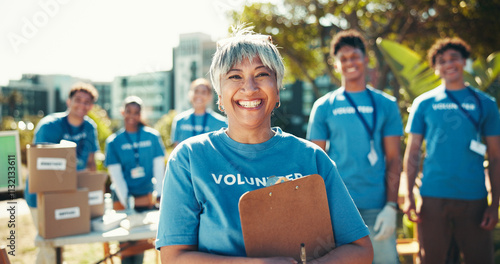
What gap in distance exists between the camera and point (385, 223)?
2615 mm

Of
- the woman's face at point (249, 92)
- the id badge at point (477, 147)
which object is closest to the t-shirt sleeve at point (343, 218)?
the woman's face at point (249, 92)

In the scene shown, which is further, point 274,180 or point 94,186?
point 94,186

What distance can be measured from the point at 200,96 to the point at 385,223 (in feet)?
11.2

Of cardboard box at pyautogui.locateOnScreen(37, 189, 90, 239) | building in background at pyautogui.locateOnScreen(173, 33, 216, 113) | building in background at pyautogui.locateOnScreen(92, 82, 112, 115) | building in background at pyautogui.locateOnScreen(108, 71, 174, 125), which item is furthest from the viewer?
building in background at pyautogui.locateOnScreen(92, 82, 112, 115)

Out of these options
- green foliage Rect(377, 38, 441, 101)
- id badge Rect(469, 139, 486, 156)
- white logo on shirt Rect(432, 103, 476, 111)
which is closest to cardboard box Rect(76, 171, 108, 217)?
white logo on shirt Rect(432, 103, 476, 111)

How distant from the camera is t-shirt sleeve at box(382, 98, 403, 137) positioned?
2.79 meters

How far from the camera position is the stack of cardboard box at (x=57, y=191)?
2852 mm

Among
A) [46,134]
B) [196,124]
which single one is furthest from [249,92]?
[196,124]

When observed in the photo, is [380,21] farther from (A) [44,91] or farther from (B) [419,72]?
(A) [44,91]

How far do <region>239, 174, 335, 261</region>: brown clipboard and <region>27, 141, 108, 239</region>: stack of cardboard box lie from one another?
2.28 meters

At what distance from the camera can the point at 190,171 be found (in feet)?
4.25

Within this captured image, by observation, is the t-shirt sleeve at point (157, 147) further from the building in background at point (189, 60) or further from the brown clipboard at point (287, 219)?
the building in background at point (189, 60)

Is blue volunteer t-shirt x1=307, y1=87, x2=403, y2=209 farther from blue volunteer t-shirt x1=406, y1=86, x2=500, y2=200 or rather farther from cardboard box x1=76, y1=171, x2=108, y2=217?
cardboard box x1=76, y1=171, x2=108, y2=217

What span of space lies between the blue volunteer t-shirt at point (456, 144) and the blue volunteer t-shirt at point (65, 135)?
12.1 ft
